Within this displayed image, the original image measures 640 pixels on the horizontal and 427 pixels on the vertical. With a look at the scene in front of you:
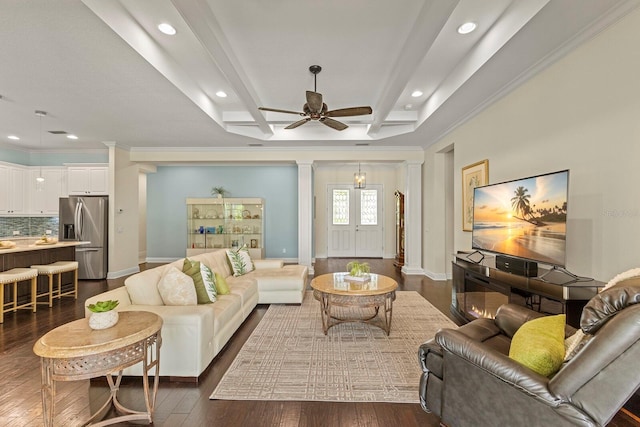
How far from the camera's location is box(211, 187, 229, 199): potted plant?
7.97 meters

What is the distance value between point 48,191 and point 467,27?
8597 millimetres

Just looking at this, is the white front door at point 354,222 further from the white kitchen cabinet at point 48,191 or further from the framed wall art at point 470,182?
the white kitchen cabinet at point 48,191

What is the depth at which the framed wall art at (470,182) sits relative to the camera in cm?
415

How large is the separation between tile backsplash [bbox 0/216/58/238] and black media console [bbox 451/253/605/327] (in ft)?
28.1

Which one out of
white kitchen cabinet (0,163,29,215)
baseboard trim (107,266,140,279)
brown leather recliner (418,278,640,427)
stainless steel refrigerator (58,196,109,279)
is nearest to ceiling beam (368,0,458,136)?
brown leather recliner (418,278,640,427)

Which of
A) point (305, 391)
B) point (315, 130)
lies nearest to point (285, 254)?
point (315, 130)

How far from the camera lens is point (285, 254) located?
8.30 meters

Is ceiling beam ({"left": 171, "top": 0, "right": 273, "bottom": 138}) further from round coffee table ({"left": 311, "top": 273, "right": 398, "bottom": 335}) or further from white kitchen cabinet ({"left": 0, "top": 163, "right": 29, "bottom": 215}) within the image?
white kitchen cabinet ({"left": 0, "top": 163, "right": 29, "bottom": 215})

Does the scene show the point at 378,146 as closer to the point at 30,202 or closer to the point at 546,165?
the point at 546,165

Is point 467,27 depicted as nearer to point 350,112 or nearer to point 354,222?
point 350,112

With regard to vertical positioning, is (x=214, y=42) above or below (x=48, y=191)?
above

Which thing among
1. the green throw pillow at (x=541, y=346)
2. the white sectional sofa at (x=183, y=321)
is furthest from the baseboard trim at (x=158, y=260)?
the green throw pillow at (x=541, y=346)

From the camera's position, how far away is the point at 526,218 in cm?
286

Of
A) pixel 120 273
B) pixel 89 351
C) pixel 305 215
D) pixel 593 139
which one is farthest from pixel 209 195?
pixel 593 139
